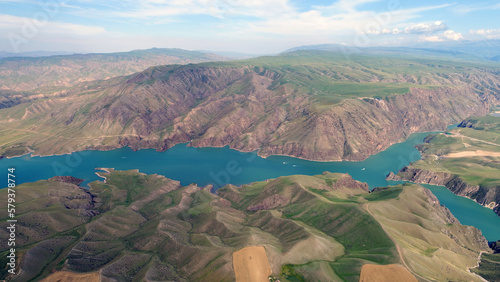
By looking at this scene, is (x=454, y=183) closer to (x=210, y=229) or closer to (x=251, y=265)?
(x=251, y=265)

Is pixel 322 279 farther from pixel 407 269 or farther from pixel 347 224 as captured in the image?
pixel 347 224

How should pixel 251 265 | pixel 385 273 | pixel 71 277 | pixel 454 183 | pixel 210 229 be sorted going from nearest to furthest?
pixel 385 273, pixel 71 277, pixel 251 265, pixel 210 229, pixel 454 183

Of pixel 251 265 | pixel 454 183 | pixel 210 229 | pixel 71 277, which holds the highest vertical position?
pixel 71 277

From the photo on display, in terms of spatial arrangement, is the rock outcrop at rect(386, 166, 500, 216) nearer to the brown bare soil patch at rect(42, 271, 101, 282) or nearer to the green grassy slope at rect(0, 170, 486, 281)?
the green grassy slope at rect(0, 170, 486, 281)

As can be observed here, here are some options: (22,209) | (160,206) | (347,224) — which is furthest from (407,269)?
(22,209)

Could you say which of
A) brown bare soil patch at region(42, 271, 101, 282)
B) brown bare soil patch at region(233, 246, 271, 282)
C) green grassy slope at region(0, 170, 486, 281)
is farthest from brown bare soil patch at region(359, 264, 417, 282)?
brown bare soil patch at region(42, 271, 101, 282)

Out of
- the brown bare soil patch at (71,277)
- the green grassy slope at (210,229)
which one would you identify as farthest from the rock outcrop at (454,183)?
the brown bare soil patch at (71,277)

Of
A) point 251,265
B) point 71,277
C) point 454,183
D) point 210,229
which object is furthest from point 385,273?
point 454,183
